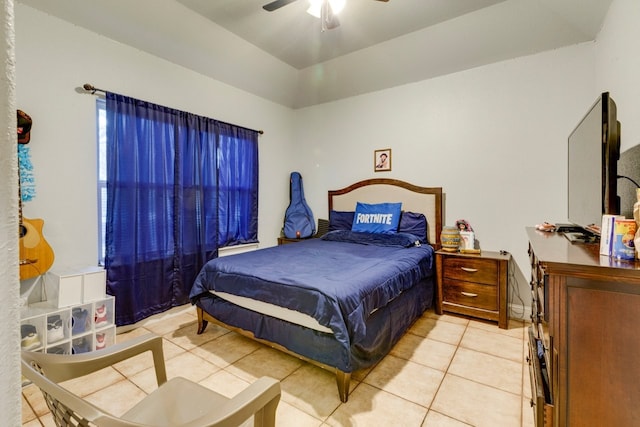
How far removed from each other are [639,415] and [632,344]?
23 centimetres

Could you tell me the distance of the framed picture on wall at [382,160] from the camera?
377cm

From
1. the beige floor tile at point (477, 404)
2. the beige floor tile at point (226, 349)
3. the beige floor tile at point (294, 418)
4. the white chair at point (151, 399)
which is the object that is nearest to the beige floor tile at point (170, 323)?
the beige floor tile at point (226, 349)

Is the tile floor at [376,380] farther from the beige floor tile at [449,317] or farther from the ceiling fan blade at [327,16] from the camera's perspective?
the ceiling fan blade at [327,16]

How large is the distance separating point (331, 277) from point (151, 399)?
117cm

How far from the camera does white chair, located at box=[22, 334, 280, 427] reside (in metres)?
0.70

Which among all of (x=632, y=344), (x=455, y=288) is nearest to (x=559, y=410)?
(x=632, y=344)

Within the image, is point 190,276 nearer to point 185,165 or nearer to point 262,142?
point 185,165

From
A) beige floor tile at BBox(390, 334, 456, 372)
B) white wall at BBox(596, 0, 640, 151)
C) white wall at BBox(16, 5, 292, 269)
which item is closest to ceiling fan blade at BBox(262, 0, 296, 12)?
white wall at BBox(16, 5, 292, 269)

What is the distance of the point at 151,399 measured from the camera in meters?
1.15

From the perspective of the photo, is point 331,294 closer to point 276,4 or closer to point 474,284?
point 474,284

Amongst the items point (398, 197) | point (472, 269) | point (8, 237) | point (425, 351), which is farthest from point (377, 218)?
point (8, 237)

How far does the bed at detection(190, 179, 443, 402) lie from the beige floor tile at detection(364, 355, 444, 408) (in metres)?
0.13

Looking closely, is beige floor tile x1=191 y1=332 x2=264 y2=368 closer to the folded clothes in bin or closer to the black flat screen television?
the folded clothes in bin

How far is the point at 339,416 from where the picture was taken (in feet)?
5.46
